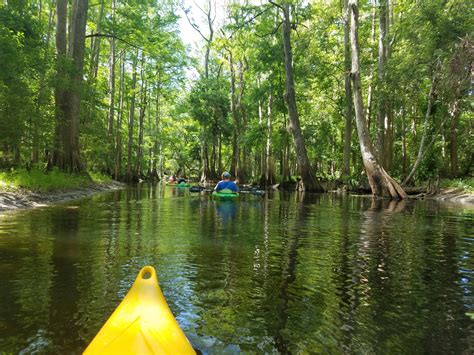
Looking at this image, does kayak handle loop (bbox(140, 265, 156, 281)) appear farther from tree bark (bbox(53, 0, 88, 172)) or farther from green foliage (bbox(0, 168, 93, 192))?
tree bark (bbox(53, 0, 88, 172))

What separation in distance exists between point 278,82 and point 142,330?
29219mm

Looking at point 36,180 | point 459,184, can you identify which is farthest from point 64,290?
point 459,184

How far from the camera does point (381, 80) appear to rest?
20969 mm

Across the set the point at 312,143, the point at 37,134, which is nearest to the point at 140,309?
the point at 37,134

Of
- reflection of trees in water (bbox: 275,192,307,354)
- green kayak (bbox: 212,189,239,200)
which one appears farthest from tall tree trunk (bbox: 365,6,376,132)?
reflection of trees in water (bbox: 275,192,307,354)

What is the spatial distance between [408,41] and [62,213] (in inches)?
709

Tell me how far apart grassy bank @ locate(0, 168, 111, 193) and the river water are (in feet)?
14.5

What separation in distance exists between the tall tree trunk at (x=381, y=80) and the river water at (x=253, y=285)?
14.3 metres

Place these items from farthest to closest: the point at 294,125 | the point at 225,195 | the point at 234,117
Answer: the point at 234,117 < the point at 294,125 < the point at 225,195

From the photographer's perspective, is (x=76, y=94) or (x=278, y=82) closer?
(x=76, y=94)

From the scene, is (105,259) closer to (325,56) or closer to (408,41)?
(408,41)

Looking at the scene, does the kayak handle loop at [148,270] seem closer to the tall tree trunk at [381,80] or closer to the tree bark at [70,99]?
the tree bark at [70,99]

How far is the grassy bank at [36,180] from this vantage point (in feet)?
39.6

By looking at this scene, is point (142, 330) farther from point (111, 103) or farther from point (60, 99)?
point (111, 103)
